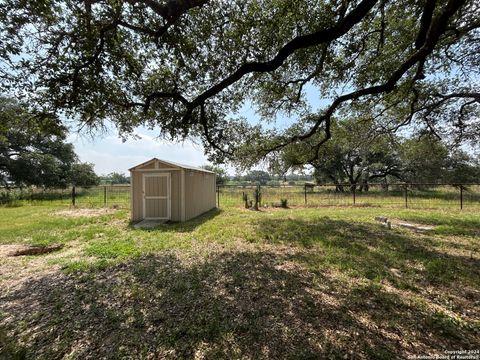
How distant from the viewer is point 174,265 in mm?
3889

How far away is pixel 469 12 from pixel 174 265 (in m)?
7.76

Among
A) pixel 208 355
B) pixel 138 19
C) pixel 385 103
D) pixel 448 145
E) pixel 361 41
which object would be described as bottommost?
pixel 208 355

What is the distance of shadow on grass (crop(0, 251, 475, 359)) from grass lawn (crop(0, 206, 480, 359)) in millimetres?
12

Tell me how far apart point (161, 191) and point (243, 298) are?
6.47 meters

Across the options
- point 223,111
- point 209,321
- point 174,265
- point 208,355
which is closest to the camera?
point 208,355

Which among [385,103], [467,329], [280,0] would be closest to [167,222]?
[280,0]

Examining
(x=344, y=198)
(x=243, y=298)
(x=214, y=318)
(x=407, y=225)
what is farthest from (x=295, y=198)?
(x=214, y=318)

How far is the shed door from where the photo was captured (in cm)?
834

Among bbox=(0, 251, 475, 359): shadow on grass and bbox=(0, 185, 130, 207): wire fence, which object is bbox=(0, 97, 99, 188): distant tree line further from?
bbox=(0, 251, 475, 359): shadow on grass

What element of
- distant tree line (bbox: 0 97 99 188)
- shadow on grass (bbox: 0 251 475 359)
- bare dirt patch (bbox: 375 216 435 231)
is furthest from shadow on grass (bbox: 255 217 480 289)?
distant tree line (bbox: 0 97 99 188)

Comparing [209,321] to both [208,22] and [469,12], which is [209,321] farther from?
[469,12]

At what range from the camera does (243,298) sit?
9.14ft

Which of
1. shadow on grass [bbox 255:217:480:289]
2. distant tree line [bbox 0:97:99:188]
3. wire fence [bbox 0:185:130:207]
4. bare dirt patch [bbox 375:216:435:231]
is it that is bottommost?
shadow on grass [bbox 255:217:480:289]

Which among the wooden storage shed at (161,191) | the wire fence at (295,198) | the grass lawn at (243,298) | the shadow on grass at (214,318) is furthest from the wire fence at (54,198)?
the shadow on grass at (214,318)
